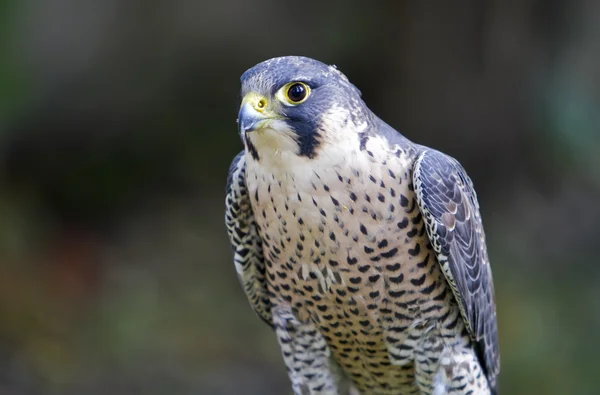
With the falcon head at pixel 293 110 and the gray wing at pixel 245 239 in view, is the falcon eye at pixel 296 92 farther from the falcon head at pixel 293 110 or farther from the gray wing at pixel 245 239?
the gray wing at pixel 245 239

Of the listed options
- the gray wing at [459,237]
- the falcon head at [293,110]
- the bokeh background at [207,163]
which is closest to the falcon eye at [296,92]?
the falcon head at [293,110]

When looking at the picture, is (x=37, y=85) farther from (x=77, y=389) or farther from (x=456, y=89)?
(x=456, y=89)

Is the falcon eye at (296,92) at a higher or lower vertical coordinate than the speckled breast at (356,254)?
higher

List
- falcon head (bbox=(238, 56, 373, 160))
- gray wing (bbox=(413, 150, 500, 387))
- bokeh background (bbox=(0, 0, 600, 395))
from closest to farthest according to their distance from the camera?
falcon head (bbox=(238, 56, 373, 160)), gray wing (bbox=(413, 150, 500, 387)), bokeh background (bbox=(0, 0, 600, 395))

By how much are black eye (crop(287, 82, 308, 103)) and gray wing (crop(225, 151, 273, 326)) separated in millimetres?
581

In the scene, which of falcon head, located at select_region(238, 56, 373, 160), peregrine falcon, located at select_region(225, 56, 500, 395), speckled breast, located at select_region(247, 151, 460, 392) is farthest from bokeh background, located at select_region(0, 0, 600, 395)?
falcon head, located at select_region(238, 56, 373, 160)

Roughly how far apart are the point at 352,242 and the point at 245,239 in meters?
0.62

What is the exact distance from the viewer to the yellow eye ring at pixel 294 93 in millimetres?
2949

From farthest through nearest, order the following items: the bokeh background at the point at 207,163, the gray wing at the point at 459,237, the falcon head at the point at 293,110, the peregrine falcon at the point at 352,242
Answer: the bokeh background at the point at 207,163, the gray wing at the point at 459,237, the peregrine falcon at the point at 352,242, the falcon head at the point at 293,110

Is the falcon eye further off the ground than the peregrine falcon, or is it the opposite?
the falcon eye

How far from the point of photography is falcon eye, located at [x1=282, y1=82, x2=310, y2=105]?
9.71 feet

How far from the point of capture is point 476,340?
3539 millimetres

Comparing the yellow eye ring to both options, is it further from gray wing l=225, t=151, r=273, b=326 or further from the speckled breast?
gray wing l=225, t=151, r=273, b=326

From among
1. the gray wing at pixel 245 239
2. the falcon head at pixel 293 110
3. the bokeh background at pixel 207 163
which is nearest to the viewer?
the falcon head at pixel 293 110
